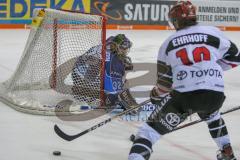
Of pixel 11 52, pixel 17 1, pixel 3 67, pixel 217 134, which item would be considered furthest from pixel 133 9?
pixel 217 134

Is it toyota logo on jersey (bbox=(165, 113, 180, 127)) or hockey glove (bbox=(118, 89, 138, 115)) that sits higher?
toyota logo on jersey (bbox=(165, 113, 180, 127))

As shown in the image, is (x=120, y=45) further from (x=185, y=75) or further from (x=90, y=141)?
(x=185, y=75)

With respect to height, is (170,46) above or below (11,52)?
above

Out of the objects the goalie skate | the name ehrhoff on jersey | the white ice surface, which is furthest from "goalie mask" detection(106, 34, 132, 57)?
the name ehrhoff on jersey

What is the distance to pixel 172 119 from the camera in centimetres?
377

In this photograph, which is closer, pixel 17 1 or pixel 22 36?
pixel 22 36

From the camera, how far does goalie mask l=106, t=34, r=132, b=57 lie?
5.91 metres

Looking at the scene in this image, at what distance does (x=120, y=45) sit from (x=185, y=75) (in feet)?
7.36

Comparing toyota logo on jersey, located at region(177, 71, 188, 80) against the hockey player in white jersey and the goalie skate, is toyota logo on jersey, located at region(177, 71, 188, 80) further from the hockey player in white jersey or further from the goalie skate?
the goalie skate

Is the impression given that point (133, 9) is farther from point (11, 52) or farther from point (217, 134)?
point (217, 134)

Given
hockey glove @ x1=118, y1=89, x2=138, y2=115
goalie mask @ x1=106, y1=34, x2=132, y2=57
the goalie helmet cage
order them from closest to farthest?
goalie mask @ x1=106, y1=34, x2=132, y2=57 < hockey glove @ x1=118, y1=89, x2=138, y2=115 < the goalie helmet cage

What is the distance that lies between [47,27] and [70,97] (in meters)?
0.81

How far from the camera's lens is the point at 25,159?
4.56 meters

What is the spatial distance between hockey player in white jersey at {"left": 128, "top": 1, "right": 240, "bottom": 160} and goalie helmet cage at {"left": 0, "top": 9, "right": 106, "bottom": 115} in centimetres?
228
